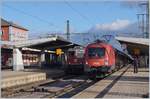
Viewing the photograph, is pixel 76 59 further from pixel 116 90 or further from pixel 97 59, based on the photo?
pixel 116 90

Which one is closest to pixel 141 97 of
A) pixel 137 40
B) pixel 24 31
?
pixel 137 40

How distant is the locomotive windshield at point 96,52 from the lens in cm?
3234

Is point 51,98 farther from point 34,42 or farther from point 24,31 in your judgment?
point 24,31

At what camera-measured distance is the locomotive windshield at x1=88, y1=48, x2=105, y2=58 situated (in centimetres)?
3234

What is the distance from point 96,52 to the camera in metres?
32.6

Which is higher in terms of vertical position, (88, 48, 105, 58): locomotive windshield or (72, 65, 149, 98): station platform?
(88, 48, 105, 58): locomotive windshield

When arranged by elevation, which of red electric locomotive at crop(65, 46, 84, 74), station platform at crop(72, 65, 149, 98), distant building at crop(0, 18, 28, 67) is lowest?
station platform at crop(72, 65, 149, 98)

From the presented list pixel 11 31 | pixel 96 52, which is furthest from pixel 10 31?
pixel 96 52

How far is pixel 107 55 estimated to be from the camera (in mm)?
32719

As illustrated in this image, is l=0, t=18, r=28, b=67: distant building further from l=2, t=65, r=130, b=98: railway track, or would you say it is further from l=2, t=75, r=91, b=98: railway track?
l=2, t=75, r=91, b=98: railway track

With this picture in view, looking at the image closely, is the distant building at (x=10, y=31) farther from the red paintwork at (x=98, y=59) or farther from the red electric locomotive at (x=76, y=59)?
the red paintwork at (x=98, y=59)

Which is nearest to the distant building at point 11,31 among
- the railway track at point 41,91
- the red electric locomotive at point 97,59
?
the red electric locomotive at point 97,59

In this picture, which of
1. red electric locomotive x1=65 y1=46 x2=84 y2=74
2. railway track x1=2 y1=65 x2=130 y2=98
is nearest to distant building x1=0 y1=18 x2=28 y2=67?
red electric locomotive x1=65 y1=46 x2=84 y2=74

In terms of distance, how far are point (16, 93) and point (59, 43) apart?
119 feet
